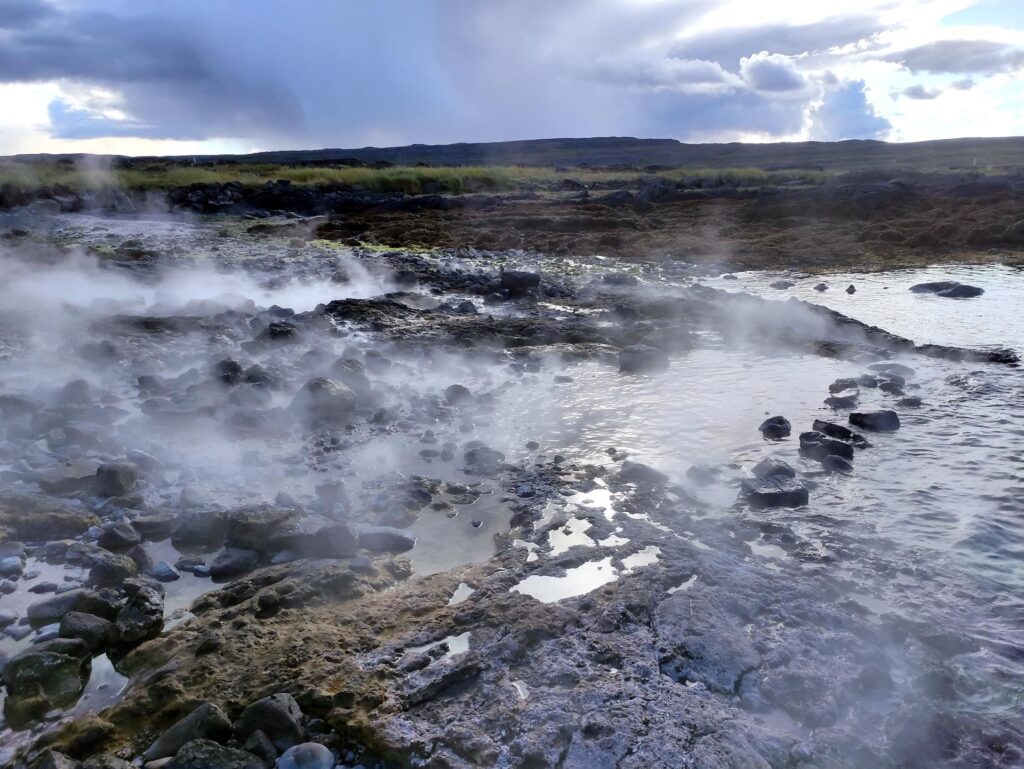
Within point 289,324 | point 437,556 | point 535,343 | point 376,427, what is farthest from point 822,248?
point 437,556

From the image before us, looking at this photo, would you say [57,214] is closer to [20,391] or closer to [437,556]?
[20,391]

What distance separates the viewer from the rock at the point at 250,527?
4.02 m

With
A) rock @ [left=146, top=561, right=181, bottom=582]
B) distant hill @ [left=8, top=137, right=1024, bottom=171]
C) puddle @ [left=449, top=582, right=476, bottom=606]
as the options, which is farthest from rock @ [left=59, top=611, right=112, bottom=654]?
distant hill @ [left=8, top=137, right=1024, bottom=171]

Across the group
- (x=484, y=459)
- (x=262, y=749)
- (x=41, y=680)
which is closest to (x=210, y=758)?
(x=262, y=749)

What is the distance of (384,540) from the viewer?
409cm

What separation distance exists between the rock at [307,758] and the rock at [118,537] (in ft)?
6.72

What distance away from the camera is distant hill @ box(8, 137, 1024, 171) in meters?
58.3

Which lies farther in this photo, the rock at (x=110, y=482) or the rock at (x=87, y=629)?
the rock at (x=110, y=482)

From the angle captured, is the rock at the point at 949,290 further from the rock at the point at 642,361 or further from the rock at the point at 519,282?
the rock at the point at 642,361

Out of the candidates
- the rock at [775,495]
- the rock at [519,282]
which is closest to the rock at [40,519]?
the rock at [775,495]

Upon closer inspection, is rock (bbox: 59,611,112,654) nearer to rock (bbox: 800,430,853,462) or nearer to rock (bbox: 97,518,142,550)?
rock (bbox: 97,518,142,550)

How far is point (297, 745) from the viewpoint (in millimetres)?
2625

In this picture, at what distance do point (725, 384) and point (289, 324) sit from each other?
4839 mm

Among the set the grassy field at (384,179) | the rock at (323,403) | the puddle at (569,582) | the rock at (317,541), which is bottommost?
the puddle at (569,582)
